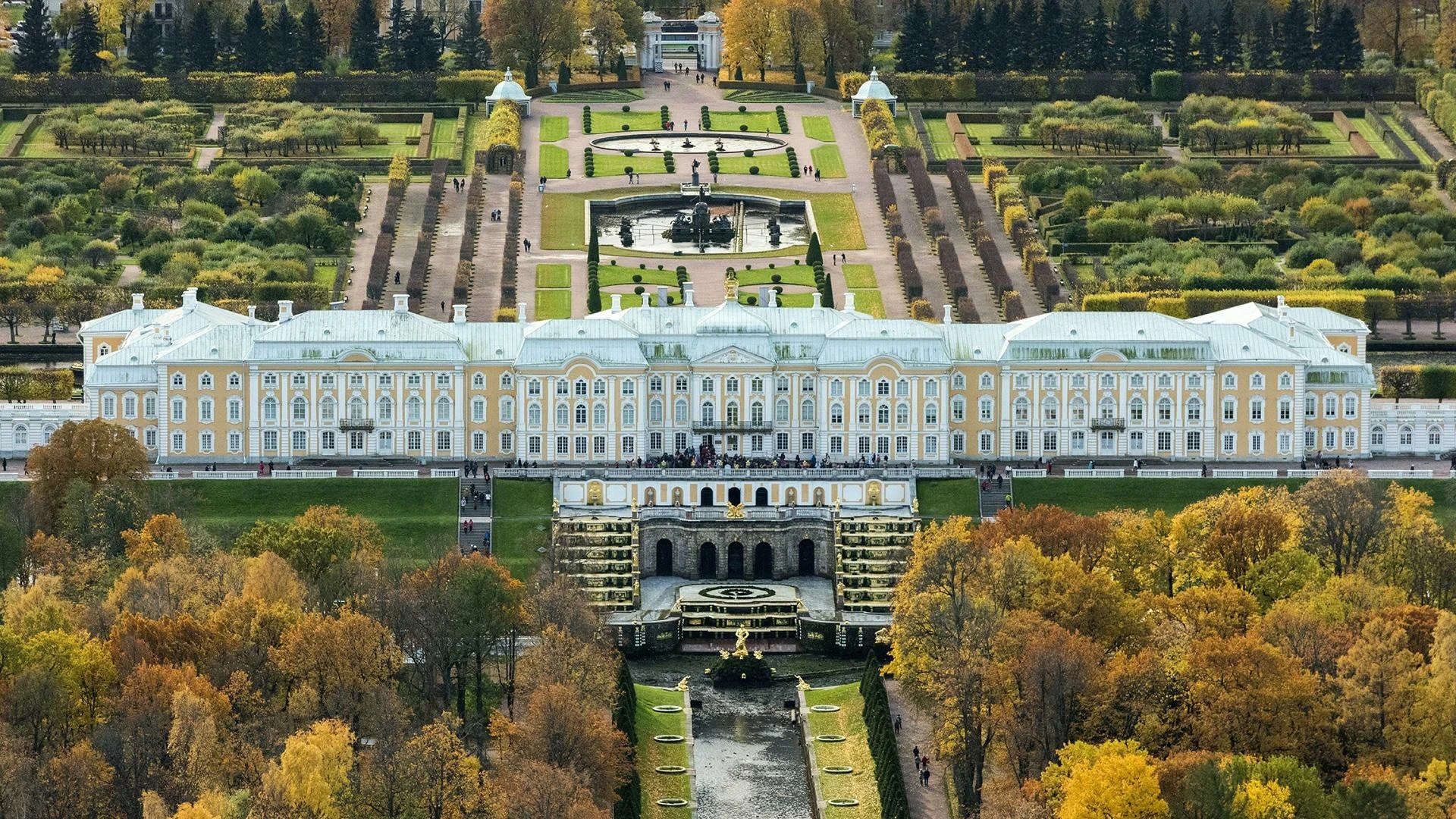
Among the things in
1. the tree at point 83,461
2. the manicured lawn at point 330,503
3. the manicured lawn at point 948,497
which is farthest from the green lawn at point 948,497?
the tree at point 83,461

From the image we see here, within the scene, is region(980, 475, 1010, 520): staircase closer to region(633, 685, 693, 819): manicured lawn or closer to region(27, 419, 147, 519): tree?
region(633, 685, 693, 819): manicured lawn

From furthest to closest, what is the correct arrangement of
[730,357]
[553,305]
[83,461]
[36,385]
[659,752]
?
[553,305] < [36,385] < [730,357] < [83,461] < [659,752]

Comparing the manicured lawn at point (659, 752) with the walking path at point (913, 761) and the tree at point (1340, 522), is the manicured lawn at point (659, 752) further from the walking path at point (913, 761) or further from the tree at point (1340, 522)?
the tree at point (1340, 522)

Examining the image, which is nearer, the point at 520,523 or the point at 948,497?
the point at 520,523

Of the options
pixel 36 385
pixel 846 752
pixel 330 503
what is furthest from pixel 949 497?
pixel 36 385

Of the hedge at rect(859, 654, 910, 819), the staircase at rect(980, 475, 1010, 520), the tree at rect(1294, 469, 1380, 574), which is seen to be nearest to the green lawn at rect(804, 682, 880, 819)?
the hedge at rect(859, 654, 910, 819)

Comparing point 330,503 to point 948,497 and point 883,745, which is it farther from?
point 883,745
